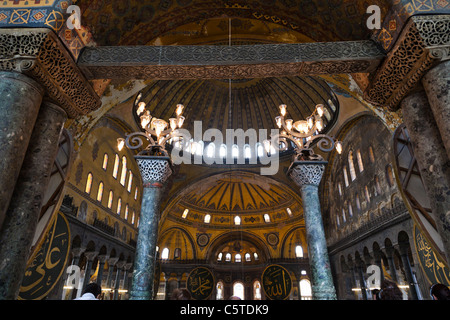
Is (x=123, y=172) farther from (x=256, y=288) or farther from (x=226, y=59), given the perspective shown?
(x=256, y=288)

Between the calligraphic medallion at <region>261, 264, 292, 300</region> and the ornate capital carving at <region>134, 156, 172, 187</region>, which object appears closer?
the ornate capital carving at <region>134, 156, 172, 187</region>

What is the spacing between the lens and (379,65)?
4.02m

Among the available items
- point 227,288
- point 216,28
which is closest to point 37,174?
point 216,28

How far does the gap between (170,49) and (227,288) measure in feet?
72.1

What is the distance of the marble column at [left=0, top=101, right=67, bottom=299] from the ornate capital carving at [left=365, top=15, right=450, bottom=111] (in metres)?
4.53

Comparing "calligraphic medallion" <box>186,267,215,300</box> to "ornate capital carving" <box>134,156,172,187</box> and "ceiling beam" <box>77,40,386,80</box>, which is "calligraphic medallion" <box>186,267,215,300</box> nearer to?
"ornate capital carving" <box>134,156,172,187</box>

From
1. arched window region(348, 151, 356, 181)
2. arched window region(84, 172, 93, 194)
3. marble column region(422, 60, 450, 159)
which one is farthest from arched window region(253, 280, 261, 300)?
marble column region(422, 60, 450, 159)

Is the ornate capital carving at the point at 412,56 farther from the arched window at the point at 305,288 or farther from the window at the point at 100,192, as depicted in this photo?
the arched window at the point at 305,288

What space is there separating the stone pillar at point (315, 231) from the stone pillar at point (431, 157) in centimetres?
299

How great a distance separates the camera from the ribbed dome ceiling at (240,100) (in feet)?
43.8

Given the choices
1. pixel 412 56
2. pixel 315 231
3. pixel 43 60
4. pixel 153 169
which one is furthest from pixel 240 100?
pixel 43 60

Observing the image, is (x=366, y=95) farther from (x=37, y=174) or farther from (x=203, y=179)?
(x=203, y=179)

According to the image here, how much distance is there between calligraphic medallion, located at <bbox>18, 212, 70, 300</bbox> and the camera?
7.03 metres

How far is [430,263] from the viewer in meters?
7.43
